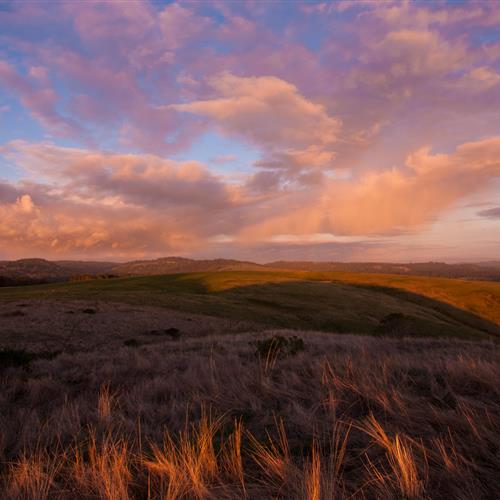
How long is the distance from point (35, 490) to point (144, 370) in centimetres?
589

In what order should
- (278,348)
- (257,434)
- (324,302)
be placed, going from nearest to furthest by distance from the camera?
(257,434) < (278,348) < (324,302)

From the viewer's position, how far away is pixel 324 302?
50.1 meters

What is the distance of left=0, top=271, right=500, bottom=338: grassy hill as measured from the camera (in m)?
37.3

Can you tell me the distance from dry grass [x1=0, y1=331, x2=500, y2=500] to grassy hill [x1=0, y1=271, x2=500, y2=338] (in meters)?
21.9

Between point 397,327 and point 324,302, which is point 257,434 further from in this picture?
point 324,302

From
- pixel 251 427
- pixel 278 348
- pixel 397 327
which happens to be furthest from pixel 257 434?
pixel 397 327

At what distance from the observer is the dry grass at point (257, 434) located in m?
3.11

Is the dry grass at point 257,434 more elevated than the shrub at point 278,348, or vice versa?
the dry grass at point 257,434

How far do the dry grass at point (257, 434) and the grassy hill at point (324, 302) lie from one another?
2192cm

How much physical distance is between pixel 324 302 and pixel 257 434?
47.1 m

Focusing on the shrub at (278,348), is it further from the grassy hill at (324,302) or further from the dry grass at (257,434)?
the grassy hill at (324,302)

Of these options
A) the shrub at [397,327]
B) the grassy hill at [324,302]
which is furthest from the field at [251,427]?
the grassy hill at [324,302]

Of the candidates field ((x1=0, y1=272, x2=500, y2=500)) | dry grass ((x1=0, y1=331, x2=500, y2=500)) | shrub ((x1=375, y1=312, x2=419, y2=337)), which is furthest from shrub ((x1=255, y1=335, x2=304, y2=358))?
shrub ((x1=375, y1=312, x2=419, y2=337))

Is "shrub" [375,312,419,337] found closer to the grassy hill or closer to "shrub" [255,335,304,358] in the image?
the grassy hill
